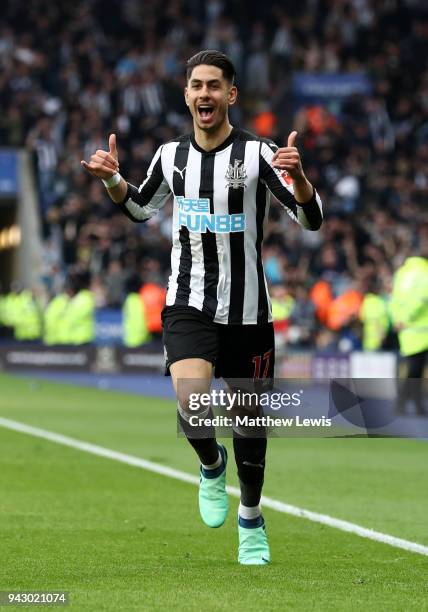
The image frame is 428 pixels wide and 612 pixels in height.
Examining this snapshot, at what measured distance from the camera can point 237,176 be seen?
279 inches

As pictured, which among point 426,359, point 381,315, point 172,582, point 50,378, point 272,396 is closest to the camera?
point 172,582

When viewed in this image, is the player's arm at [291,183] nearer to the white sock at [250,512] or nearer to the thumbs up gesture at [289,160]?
the thumbs up gesture at [289,160]

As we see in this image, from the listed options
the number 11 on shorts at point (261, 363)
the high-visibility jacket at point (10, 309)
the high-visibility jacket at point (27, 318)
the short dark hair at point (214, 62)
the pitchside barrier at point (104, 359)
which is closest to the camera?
the short dark hair at point (214, 62)

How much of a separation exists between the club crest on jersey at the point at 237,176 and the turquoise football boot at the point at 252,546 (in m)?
1.58

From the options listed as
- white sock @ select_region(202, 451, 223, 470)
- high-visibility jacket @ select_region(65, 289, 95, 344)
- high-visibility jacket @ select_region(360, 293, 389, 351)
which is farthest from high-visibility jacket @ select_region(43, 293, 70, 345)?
white sock @ select_region(202, 451, 223, 470)

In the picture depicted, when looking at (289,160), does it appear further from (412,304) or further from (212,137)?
(412,304)

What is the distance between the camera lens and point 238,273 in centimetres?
712

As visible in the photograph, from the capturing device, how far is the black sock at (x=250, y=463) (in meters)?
7.14

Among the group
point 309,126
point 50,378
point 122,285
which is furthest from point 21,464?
point 309,126

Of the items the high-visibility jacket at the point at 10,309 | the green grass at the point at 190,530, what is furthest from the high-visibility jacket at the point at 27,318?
the green grass at the point at 190,530

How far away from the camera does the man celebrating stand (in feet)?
23.0

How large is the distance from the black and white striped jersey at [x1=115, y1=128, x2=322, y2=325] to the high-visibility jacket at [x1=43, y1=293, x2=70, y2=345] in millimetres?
20617

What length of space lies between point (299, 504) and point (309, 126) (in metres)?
21.9

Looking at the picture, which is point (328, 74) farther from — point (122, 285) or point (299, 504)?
point (299, 504)
